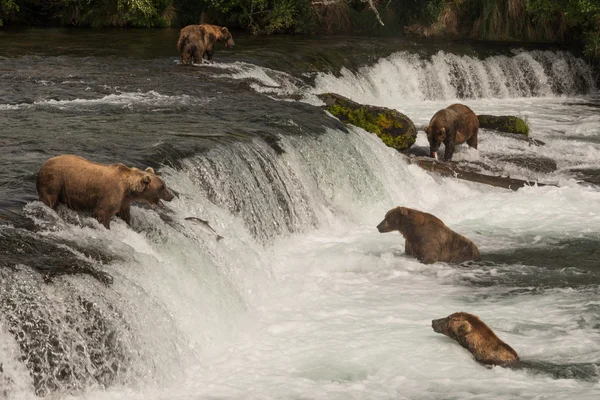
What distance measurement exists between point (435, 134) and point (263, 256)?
5396mm

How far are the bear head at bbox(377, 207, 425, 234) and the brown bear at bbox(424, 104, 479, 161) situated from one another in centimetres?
450

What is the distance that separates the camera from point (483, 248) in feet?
38.5

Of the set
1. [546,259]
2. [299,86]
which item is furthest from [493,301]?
[299,86]

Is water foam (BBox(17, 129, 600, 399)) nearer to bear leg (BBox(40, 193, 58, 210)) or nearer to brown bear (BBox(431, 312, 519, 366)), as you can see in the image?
brown bear (BBox(431, 312, 519, 366))

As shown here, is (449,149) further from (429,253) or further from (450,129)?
(429,253)

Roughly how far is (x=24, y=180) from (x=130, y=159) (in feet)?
5.19

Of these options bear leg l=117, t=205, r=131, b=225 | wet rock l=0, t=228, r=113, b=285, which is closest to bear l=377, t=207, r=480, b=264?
bear leg l=117, t=205, r=131, b=225

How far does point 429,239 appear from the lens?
35.7ft

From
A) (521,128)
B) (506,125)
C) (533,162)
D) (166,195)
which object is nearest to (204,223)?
(166,195)

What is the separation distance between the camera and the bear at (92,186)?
8.34m

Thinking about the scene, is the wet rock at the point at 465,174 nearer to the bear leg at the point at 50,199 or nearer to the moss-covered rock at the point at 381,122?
the moss-covered rock at the point at 381,122

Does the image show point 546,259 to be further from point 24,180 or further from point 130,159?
point 24,180

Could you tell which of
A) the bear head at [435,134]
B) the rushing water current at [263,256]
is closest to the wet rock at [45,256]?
the rushing water current at [263,256]

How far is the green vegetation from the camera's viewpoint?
88.7 ft
